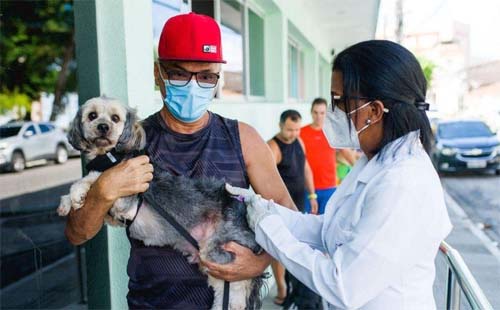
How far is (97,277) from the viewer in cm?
266

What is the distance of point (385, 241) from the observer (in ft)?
4.57

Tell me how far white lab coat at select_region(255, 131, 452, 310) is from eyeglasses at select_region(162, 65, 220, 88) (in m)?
0.75

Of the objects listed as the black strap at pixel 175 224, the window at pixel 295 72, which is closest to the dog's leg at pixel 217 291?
the black strap at pixel 175 224

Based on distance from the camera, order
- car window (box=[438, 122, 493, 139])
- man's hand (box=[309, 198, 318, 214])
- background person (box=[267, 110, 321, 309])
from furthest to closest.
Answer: car window (box=[438, 122, 493, 139])
man's hand (box=[309, 198, 318, 214])
background person (box=[267, 110, 321, 309])

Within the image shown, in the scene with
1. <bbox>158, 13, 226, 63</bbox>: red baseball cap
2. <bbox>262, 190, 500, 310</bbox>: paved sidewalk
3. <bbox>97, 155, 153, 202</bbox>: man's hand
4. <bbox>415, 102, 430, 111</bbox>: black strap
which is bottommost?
<bbox>262, 190, 500, 310</bbox>: paved sidewalk

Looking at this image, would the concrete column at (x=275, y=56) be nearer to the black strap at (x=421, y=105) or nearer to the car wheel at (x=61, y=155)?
the black strap at (x=421, y=105)

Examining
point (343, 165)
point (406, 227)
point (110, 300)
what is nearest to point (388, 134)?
point (406, 227)

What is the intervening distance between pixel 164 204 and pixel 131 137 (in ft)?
1.04

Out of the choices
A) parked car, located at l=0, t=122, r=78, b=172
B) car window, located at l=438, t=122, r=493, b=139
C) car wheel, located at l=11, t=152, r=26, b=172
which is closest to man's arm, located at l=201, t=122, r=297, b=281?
parked car, located at l=0, t=122, r=78, b=172

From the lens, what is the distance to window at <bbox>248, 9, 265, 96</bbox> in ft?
22.9

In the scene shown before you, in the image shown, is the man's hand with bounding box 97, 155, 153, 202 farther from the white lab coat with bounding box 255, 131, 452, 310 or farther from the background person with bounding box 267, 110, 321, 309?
the background person with bounding box 267, 110, 321, 309

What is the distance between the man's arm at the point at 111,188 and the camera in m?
1.77

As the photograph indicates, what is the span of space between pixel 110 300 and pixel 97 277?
0.15m

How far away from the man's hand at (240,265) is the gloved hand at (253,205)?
0.36 ft
